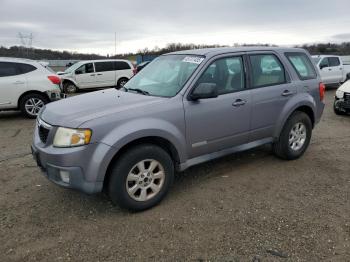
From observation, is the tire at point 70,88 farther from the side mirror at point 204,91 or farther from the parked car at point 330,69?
the side mirror at point 204,91

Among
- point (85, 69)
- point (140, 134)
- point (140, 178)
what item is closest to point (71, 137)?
point (140, 134)

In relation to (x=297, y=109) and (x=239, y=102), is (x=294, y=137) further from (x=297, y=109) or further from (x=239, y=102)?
(x=239, y=102)

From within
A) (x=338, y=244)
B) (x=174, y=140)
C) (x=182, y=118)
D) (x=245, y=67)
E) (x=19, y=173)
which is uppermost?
(x=245, y=67)

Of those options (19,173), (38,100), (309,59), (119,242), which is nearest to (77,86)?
(38,100)

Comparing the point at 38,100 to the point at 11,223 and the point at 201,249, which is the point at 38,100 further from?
the point at 201,249

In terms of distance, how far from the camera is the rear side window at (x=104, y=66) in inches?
614

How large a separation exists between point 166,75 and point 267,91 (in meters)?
1.44

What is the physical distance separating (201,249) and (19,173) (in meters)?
3.12

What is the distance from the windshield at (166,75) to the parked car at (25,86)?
501 cm

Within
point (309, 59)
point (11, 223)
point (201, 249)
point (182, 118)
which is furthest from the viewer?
point (309, 59)

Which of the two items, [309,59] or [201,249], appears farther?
[309,59]

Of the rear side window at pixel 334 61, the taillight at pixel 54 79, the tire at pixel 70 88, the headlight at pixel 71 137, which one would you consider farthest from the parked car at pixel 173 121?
the tire at pixel 70 88

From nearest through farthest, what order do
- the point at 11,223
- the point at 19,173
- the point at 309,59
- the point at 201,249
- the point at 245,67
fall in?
the point at 201,249, the point at 11,223, the point at 245,67, the point at 19,173, the point at 309,59

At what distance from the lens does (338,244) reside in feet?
9.45
